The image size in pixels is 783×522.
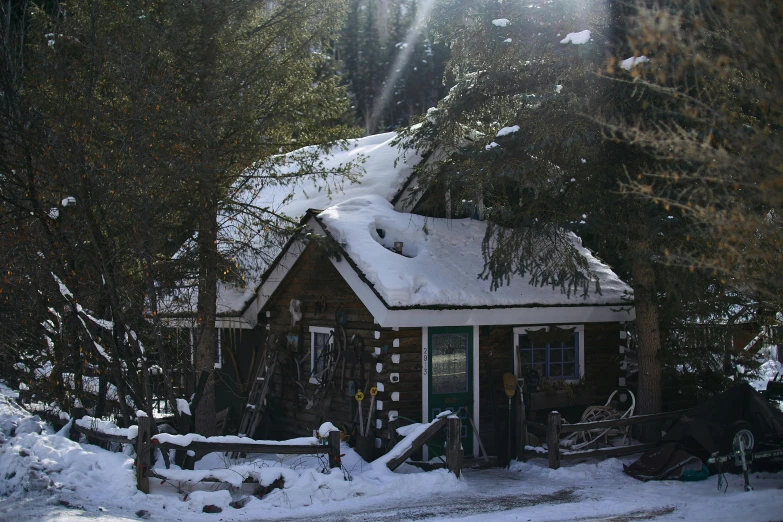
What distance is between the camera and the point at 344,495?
31.1 feet

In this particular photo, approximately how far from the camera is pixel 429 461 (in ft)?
39.4

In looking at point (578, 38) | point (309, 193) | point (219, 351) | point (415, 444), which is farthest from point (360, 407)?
point (578, 38)

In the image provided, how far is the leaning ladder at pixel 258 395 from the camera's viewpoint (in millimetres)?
14273

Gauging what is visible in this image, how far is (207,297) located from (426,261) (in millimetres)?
3989

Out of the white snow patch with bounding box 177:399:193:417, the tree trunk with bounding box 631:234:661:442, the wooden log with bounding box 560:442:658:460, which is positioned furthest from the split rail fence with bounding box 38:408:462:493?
the tree trunk with bounding box 631:234:661:442

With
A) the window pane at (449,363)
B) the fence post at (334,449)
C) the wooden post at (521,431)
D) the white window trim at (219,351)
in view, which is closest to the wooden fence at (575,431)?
the wooden post at (521,431)

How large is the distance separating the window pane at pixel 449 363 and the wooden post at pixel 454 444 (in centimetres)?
200

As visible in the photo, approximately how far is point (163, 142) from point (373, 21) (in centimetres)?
4729

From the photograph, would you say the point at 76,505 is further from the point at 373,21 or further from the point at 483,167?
the point at 373,21

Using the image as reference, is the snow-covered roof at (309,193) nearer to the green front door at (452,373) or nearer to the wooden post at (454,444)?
the green front door at (452,373)

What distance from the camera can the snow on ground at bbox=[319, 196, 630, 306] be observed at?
12.0 meters

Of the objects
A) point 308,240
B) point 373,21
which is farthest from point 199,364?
point 373,21

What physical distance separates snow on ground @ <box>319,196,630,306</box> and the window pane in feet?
2.85

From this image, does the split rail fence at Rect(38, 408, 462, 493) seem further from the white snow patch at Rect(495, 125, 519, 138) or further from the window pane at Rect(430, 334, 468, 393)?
the white snow patch at Rect(495, 125, 519, 138)
